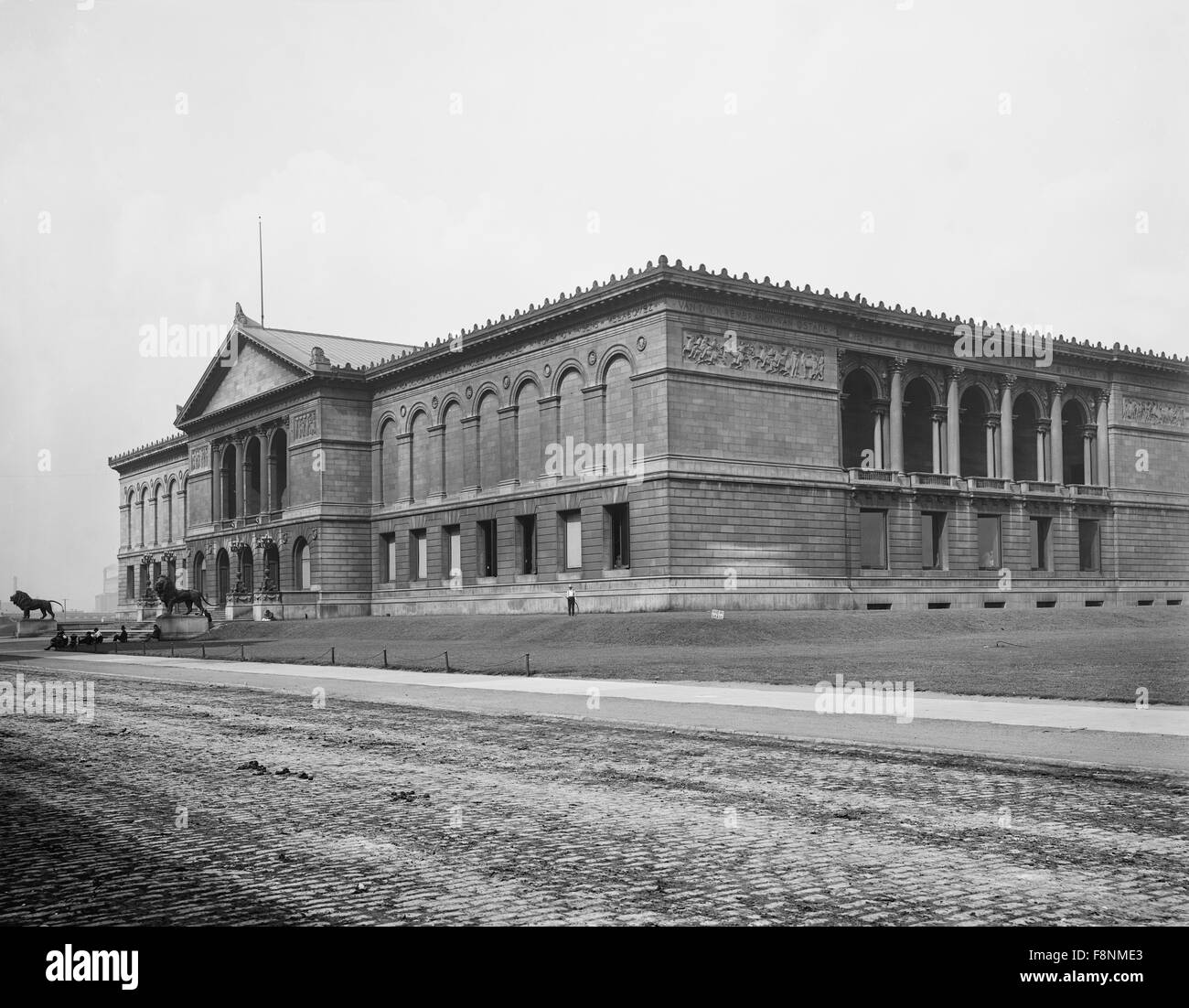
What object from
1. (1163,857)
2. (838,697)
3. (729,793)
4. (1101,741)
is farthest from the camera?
(838,697)

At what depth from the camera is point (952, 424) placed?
71.1m

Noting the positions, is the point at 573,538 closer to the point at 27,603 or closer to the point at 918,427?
the point at 918,427

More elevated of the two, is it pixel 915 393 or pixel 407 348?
pixel 407 348

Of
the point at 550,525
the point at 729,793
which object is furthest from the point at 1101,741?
the point at 550,525

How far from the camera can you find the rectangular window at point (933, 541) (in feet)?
223

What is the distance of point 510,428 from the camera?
6956 cm

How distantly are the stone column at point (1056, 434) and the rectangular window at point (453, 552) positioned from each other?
3592 cm

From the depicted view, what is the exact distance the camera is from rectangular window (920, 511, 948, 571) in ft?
223

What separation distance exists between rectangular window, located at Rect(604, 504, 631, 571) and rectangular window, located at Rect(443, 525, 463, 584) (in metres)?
14.2

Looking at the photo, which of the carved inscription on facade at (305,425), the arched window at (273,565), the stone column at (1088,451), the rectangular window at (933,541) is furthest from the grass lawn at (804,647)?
the stone column at (1088,451)

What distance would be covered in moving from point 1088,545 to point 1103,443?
6611 millimetres
